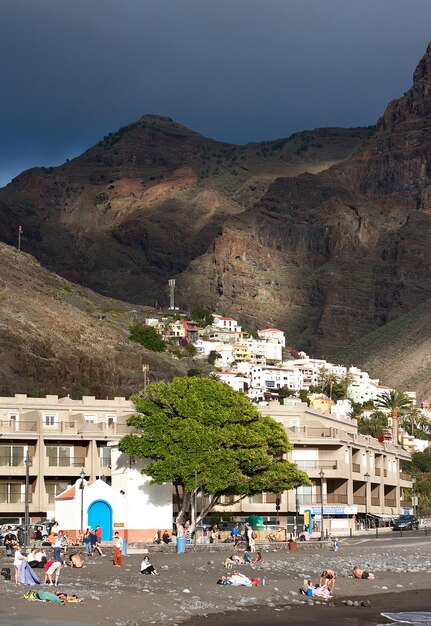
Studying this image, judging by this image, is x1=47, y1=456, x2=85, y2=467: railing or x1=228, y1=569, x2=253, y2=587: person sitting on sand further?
x1=47, y1=456, x2=85, y2=467: railing

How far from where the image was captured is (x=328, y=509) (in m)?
101

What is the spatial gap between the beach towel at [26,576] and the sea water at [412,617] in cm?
1326

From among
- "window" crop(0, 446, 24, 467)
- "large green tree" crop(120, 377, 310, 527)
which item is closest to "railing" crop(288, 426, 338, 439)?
"large green tree" crop(120, 377, 310, 527)

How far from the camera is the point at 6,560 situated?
58438 mm

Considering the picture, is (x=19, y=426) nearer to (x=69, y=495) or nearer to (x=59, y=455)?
(x=59, y=455)

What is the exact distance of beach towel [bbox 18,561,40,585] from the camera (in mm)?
49344

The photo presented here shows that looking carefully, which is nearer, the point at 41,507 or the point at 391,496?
the point at 41,507

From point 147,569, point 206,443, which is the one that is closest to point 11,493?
point 206,443

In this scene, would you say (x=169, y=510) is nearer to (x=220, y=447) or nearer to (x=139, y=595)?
(x=220, y=447)

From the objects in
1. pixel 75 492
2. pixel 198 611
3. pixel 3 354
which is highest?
pixel 3 354

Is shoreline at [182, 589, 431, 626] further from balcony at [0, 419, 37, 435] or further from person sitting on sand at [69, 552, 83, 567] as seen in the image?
balcony at [0, 419, 37, 435]

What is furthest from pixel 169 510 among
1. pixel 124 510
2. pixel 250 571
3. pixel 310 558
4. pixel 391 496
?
pixel 391 496

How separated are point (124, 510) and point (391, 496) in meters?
50.7

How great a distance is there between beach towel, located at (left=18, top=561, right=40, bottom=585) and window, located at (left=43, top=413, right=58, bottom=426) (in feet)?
158
